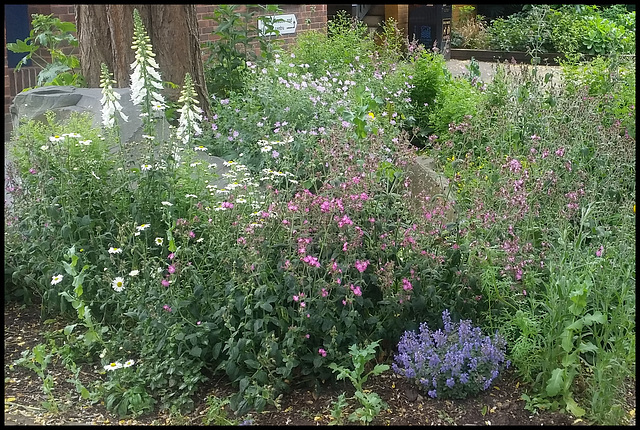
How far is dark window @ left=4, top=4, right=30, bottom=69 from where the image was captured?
8.62m

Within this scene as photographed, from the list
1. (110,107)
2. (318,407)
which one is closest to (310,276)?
(318,407)

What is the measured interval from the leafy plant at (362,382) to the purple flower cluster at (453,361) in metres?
0.16

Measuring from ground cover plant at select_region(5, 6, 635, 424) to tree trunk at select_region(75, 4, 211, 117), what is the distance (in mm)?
1788

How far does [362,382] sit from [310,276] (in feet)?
1.84

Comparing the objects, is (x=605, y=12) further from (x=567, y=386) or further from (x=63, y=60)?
(x=567, y=386)

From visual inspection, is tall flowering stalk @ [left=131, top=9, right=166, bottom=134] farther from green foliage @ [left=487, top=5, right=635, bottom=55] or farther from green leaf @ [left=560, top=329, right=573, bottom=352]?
green foliage @ [left=487, top=5, right=635, bottom=55]

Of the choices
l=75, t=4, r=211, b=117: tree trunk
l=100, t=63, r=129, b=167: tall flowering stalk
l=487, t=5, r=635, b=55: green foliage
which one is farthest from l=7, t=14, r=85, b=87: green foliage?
l=487, t=5, r=635, b=55: green foliage

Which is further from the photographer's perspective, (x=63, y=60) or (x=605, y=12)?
(x=605, y=12)

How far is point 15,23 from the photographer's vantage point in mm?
8672

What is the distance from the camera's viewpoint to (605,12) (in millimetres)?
18672

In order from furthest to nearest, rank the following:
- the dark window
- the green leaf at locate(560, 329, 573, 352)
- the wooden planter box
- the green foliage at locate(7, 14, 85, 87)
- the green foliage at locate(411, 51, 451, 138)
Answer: the wooden planter box
the dark window
the green foliage at locate(411, 51, 451, 138)
the green foliage at locate(7, 14, 85, 87)
the green leaf at locate(560, 329, 573, 352)

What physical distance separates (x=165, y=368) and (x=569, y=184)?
284cm

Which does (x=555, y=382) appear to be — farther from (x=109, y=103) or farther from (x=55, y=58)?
(x=55, y=58)

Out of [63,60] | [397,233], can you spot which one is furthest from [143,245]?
[63,60]
